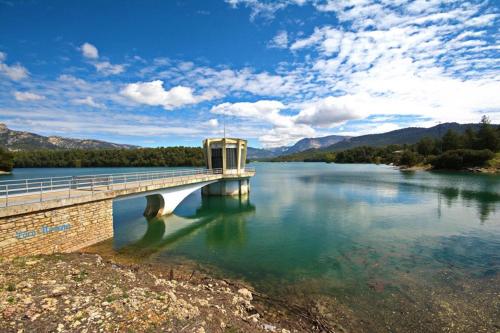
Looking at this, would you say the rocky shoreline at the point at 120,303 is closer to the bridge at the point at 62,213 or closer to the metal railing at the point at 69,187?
the bridge at the point at 62,213

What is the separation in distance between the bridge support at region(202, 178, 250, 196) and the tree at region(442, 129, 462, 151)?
11952cm

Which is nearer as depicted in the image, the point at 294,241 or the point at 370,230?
the point at 294,241

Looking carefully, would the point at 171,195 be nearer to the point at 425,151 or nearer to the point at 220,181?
the point at 220,181

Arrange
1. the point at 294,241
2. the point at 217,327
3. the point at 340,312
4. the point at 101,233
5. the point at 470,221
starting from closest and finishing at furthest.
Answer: the point at 217,327 → the point at 340,312 → the point at 101,233 → the point at 294,241 → the point at 470,221

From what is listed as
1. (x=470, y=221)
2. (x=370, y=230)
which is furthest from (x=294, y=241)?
(x=470, y=221)

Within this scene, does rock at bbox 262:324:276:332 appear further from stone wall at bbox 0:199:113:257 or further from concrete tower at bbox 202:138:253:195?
concrete tower at bbox 202:138:253:195

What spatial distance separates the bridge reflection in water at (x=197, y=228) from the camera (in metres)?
20.6

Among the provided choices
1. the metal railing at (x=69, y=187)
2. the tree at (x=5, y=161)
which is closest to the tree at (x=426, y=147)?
the metal railing at (x=69, y=187)

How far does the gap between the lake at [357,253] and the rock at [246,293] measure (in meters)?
1.05

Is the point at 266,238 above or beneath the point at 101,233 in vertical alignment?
beneath

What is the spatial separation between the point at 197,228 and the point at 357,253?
15.8m

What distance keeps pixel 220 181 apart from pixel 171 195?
15261mm

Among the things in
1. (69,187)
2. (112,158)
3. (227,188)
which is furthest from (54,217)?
(112,158)

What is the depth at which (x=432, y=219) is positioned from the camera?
29.1 meters
